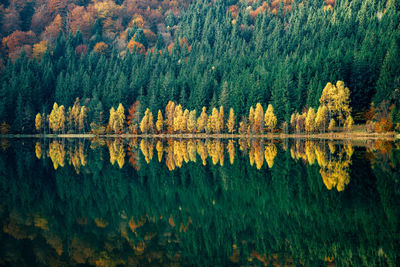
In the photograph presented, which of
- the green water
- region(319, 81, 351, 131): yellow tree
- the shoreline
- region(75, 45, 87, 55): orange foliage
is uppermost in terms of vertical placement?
region(75, 45, 87, 55): orange foliage

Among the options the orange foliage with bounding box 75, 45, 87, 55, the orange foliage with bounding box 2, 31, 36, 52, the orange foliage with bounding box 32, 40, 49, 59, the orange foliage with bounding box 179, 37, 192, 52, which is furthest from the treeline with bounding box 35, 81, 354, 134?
the orange foliage with bounding box 2, 31, 36, 52

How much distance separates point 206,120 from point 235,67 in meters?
35.8

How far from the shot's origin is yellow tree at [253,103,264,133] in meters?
89.4

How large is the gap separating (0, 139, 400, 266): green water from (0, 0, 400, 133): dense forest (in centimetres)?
5573

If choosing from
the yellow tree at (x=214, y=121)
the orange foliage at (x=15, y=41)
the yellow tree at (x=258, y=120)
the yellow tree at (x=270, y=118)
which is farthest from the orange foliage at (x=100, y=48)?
the yellow tree at (x=270, y=118)

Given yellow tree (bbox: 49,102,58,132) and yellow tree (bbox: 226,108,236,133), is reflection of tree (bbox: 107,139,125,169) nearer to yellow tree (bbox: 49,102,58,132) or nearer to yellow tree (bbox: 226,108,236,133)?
yellow tree (bbox: 226,108,236,133)

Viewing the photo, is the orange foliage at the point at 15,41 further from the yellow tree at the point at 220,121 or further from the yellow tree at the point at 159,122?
the yellow tree at the point at 220,121

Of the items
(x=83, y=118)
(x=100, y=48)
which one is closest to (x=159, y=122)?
(x=83, y=118)

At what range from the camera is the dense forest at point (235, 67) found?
89688 mm

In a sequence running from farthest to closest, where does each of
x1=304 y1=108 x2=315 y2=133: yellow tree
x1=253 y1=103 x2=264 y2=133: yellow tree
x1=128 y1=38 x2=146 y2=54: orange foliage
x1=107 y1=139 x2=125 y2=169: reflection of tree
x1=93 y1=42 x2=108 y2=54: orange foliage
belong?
x1=93 y1=42 x2=108 y2=54: orange foliage < x1=128 y1=38 x2=146 y2=54: orange foliage < x1=253 y1=103 x2=264 y2=133: yellow tree < x1=304 y1=108 x2=315 y2=133: yellow tree < x1=107 y1=139 x2=125 y2=169: reflection of tree

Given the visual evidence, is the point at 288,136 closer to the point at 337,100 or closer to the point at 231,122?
the point at 337,100

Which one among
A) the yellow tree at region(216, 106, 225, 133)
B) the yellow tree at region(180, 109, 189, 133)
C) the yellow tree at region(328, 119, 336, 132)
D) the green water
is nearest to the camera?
the green water

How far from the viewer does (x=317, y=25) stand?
479 ft

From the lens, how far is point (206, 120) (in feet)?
318
